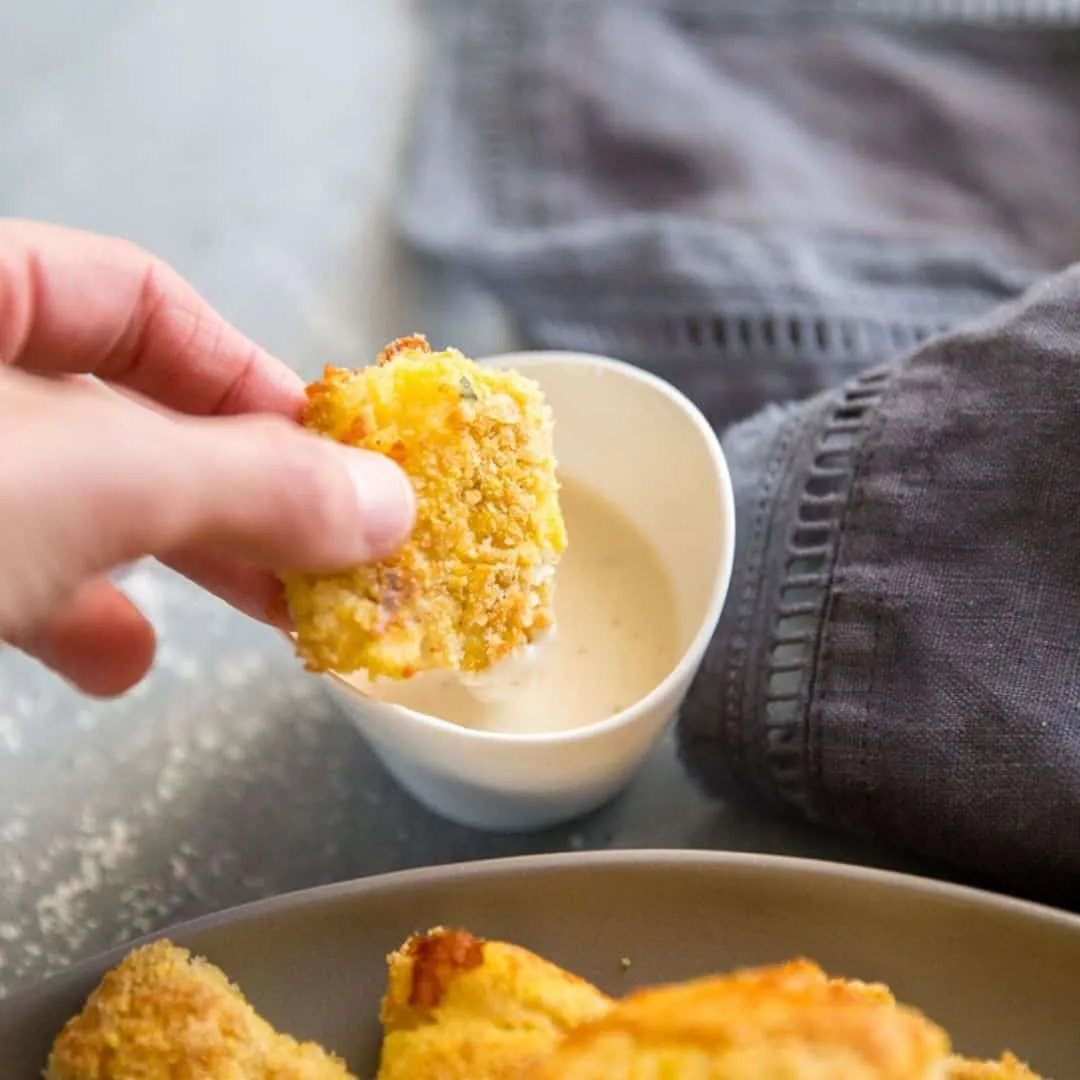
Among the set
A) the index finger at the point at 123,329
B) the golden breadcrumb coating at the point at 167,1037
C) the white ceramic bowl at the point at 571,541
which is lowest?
the golden breadcrumb coating at the point at 167,1037

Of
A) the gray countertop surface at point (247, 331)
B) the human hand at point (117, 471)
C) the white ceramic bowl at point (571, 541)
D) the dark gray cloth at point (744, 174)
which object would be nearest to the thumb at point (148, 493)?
the human hand at point (117, 471)

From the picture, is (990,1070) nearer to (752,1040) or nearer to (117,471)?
(752,1040)

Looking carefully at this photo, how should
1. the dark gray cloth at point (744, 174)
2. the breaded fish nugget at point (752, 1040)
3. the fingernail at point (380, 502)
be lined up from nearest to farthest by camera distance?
the breaded fish nugget at point (752, 1040) → the fingernail at point (380, 502) → the dark gray cloth at point (744, 174)

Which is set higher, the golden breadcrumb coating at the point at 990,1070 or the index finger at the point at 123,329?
the index finger at the point at 123,329

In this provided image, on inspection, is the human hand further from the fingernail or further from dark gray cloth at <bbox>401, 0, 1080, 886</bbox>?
dark gray cloth at <bbox>401, 0, 1080, 886</bbox>

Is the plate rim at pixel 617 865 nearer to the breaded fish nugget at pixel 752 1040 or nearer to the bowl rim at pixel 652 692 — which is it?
the bowl rim at pixel 652 692

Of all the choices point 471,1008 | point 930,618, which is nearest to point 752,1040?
point 471,1008
